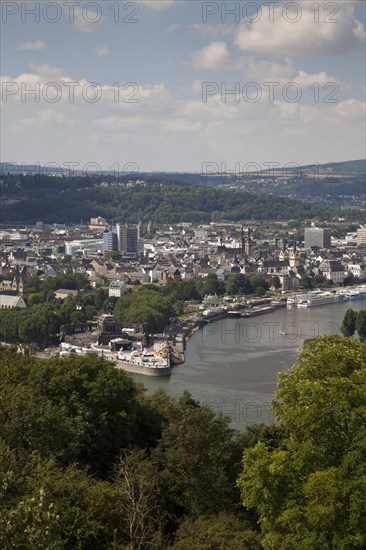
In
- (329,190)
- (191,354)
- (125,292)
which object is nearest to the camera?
(191,354)

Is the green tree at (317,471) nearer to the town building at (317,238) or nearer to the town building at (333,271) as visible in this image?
the town building at (333,271)

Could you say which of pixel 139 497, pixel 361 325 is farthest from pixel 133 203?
pixel 139 497

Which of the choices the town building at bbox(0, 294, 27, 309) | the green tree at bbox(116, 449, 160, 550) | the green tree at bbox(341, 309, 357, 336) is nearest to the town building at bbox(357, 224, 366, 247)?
the town building at bbox(0, 294, 27, 309)

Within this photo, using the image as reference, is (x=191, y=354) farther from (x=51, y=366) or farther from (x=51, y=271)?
(x=51, y=271)

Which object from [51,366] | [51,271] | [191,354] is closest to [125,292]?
[51,271]

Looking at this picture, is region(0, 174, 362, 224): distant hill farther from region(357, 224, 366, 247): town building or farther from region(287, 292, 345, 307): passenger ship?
region(287, 292, 345, 307): passenger ship

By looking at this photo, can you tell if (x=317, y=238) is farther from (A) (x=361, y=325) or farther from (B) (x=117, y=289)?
(A) (x=361, y=325)
